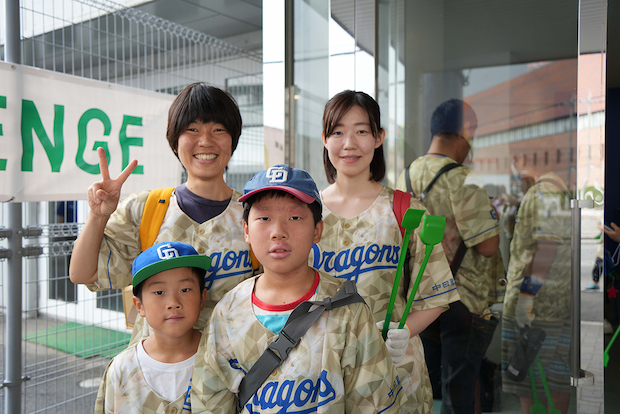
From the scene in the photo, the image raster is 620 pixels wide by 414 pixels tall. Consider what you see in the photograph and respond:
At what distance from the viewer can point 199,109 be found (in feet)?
4.92

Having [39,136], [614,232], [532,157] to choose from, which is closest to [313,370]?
[532,157]

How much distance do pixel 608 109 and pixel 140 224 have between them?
1918 millimetres

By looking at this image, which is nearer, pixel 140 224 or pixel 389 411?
pixel 389 411

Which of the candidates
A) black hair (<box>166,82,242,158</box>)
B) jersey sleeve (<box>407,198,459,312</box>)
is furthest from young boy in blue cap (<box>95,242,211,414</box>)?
→ jersey sleeve (<box>407,198,459,312</box>)

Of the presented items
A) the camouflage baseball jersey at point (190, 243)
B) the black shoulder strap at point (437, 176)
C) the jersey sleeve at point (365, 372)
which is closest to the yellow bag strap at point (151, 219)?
the camouflage baseball jersey at point (190, 243)

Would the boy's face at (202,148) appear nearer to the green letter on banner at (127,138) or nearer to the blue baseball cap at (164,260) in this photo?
the blue baseball cap at (164,260)

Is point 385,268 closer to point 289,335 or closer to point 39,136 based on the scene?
point 289,335

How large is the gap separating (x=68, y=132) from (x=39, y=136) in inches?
5.9

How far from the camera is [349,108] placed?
161 cm

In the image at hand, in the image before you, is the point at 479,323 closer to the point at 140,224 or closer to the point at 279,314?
the point at 279,314

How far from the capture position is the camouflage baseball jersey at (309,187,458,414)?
1537 mm

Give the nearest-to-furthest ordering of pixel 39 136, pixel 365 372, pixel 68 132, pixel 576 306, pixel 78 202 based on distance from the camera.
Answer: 1. pixel 365 372
2. pixel 576 306
3. pixel 39 136
4. pixel 68 132
5. pixel 78 202

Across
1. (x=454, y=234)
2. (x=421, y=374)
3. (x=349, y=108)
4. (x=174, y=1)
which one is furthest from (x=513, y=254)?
(x=174, y=1)

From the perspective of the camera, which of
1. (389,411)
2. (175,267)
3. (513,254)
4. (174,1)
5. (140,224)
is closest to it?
(389,411)
